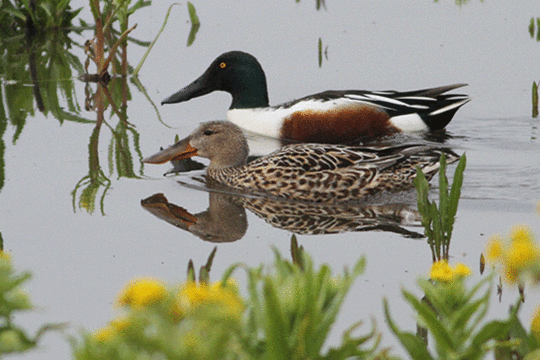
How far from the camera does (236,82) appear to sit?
942 cm

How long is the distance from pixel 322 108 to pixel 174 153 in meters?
1.93

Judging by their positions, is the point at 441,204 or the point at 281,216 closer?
the point at 441,204

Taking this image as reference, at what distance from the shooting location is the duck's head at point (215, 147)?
7172mm

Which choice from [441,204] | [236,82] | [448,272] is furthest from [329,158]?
[448,272]

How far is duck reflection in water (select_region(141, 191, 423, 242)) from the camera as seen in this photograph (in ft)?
18.5

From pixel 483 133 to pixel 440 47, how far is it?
3.09m

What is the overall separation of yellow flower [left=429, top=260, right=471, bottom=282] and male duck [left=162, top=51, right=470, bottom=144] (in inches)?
235

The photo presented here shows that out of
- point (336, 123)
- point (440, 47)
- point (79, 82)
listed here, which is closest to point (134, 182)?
point (336, 123)

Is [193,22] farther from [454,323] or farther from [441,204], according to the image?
[454,323]

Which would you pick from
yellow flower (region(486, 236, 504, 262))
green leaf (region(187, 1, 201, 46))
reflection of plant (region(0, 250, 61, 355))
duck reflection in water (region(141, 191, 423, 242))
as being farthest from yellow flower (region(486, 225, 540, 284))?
green leaf (region(187, 1, 201, 46))

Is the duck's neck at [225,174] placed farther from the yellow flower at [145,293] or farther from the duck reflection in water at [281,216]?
the yellow flower at [145,293]

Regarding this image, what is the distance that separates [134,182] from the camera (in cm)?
684

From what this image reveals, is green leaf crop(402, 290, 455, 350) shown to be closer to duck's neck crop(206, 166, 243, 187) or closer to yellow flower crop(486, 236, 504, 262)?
yellow flower crop(486, 236, 504, 262)

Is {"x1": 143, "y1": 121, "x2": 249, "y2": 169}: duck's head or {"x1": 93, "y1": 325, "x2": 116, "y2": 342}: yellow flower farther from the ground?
{"x1": 93, "y1": 325, "x2": 116, "y2": 342}: yellow flower
